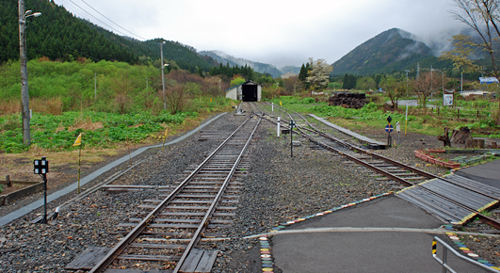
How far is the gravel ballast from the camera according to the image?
528 centimetres

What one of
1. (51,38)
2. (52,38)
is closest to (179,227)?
(51,38)

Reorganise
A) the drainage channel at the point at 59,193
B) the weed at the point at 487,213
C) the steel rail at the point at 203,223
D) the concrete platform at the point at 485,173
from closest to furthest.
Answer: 1. the steel rail at the point at 203,223
2. the weed at the point at 487,213
3. the drainage channel at the point at 59,193
4. the concrete platform at the point at 485,173

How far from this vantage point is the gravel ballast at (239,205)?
5277 millimetres

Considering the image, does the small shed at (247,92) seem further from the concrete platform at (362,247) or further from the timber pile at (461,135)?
the concrete platform at (362,247)

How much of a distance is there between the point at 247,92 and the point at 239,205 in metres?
62.7

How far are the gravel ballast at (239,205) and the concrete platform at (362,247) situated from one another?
55 cm

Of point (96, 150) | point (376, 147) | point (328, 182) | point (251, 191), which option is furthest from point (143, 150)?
point (376, 147)

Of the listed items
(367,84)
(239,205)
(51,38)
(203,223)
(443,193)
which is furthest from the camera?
(367,84)

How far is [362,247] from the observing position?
524 centimetres

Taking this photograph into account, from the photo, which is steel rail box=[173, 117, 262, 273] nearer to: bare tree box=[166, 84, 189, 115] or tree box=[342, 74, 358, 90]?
bare tree box=[166, 84, 189, 115]

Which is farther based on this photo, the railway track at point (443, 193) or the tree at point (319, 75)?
A: the tree at point (319, 75)

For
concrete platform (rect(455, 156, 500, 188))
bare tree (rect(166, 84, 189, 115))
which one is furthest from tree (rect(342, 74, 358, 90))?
concrete platform (rect(455, 156, 500, 188))

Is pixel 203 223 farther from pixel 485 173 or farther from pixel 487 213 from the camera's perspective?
pixel 485 173

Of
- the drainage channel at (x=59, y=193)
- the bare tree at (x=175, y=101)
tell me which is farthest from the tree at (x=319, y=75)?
the drainage channel at (x=59, y=193)
